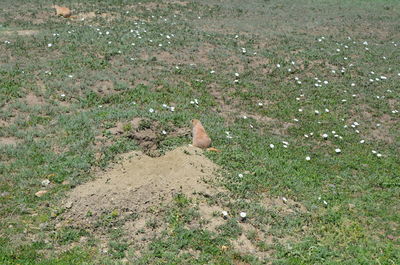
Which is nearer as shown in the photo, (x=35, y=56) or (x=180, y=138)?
(x=180, y=138)

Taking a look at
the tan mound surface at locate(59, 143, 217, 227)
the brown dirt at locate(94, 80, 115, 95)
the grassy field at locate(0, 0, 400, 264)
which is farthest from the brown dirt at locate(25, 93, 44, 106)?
the tan mound surface at locate(59, 143, 217, 227)

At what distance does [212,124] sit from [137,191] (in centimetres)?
387

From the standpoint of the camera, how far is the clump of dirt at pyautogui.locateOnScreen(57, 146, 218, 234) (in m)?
7.70

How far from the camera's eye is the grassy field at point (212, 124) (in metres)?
7.55

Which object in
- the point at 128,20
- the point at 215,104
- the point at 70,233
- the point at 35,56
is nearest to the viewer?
the point at 70,233

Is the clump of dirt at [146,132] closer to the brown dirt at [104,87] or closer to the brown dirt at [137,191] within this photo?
the brown dirt at [137,191]

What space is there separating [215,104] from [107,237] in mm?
6395

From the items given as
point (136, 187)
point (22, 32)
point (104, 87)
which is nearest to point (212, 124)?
point (104, 87)

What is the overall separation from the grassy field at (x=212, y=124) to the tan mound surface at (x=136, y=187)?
0.23 metres

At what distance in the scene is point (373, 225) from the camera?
871cm

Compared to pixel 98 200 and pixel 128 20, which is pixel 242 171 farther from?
pixel 128 20

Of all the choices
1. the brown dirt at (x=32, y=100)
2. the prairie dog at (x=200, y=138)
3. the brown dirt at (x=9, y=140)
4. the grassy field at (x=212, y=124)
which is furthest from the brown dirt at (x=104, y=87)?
the prairie dog at (x=200, y=138)

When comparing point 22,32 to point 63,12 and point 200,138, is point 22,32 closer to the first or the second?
point 63,12

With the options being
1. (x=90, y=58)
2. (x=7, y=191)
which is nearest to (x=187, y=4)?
(x=90, y=58)
